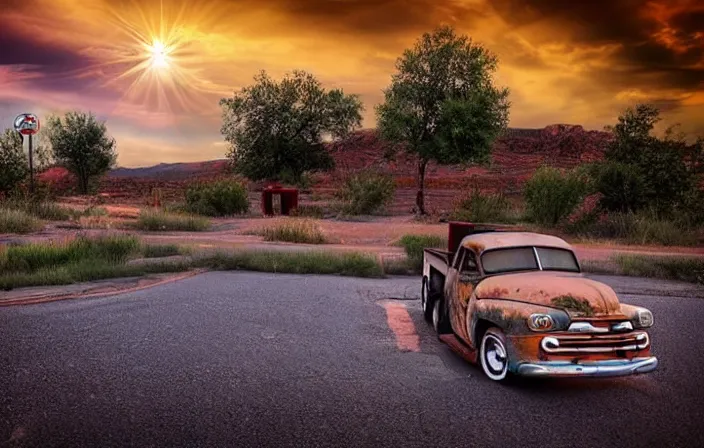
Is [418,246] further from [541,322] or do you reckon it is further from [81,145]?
[81,145]

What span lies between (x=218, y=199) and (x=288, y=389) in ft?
84.3

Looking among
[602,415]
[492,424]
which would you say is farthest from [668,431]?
[492,424]

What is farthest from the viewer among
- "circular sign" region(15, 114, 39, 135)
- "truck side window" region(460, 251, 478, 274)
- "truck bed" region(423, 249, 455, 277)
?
"circular sign" region(15, 114, 39, 135)

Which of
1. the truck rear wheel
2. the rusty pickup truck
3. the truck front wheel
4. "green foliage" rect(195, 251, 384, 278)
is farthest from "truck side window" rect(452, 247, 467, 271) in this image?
"green foliage" rect(195, 251, 384, 278)

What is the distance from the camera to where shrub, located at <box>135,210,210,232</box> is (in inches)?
889

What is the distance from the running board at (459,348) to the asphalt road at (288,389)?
0.20 m

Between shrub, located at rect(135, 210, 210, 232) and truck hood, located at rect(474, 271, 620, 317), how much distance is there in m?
18.4

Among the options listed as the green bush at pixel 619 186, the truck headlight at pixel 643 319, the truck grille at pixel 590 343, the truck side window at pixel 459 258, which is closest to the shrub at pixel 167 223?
the green bush at pixel 619 186

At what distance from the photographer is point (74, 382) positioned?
19.9 feet

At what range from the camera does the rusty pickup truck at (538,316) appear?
5.38 metres

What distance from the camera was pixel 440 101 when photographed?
106ft

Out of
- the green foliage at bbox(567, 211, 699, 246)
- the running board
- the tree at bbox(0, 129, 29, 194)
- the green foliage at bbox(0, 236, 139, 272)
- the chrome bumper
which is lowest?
the green foliage at bbox(567, 211, 699, 246)

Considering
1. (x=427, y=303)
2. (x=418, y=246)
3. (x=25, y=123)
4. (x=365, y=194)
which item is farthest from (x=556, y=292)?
(x=25, y=123)

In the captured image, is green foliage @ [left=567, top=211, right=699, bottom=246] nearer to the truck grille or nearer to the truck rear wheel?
the truck rear wheel
